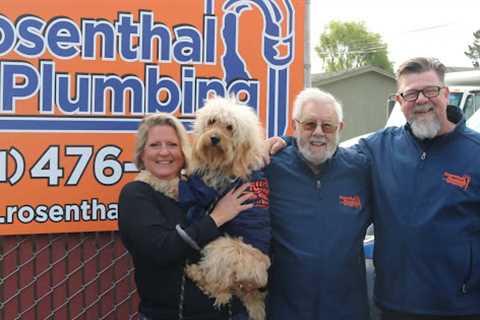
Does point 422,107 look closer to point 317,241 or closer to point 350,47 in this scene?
point 317,241

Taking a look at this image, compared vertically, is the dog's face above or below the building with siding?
below

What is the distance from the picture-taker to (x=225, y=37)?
3539 mm

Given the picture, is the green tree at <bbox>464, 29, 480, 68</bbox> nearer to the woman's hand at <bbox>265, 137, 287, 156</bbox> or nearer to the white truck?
the white truck

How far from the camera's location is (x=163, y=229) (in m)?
2.95

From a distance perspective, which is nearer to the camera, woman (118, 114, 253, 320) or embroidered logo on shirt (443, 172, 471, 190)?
woman (118, 114, 253, 320)

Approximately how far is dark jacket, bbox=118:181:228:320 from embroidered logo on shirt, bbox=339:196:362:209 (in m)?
0.63

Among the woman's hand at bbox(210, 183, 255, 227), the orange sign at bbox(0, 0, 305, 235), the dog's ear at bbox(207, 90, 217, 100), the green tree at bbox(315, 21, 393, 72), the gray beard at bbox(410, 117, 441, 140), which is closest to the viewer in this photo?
the woman's hand at bbox(210, 183, 255, 227)

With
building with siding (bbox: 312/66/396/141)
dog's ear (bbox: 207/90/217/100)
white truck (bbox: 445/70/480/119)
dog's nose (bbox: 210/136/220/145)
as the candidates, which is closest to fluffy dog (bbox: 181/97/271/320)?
dog's nose (bbox: 210/136/220/145)

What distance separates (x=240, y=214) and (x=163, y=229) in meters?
0.36

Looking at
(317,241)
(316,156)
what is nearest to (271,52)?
(316,156)

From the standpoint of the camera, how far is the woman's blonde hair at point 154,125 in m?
3.14

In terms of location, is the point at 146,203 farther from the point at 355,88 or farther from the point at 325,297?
the point at 355,88

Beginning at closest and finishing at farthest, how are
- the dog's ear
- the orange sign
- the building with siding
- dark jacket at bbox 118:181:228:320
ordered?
dark jacket at bbox 118:181:228:320
the orange sign
the dog's ear
the building with siding

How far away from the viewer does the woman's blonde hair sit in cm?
314
